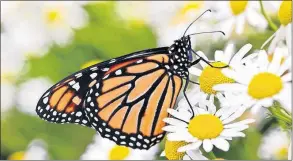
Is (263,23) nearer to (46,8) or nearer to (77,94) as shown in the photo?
(77,94)

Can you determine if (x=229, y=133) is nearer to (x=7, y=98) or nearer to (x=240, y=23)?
(x=240, y=23)

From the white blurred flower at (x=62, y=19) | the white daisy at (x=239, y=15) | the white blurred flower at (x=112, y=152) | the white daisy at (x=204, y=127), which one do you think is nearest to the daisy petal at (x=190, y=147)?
the white daisy at (x=204, y=127)

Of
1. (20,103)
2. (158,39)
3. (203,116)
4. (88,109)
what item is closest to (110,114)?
(88,109)

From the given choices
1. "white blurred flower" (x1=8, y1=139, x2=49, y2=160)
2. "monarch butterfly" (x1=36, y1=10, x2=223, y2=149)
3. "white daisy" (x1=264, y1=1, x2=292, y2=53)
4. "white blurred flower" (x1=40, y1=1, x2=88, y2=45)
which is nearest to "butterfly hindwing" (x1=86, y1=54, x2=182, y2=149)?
"monarch butterfly" (x1=36, y1=10, x2=223, y2=149)

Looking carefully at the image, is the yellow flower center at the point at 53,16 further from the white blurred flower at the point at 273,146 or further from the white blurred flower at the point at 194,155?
the white blurred flower at the point at 194,155

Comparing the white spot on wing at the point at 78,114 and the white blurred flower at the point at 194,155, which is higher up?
the white spot on wing at the point at 78,114

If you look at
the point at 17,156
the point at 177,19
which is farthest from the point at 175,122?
the point at 17,156

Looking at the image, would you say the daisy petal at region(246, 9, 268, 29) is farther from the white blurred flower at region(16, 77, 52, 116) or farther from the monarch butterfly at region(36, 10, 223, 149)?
the white blurred flower at region(16, 77, 52, 116)
